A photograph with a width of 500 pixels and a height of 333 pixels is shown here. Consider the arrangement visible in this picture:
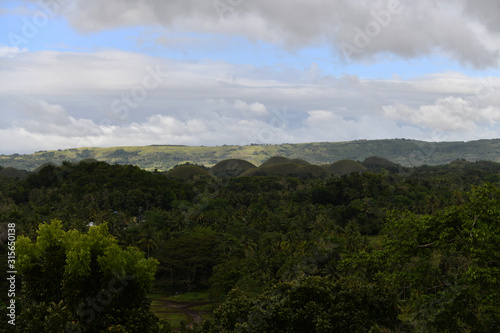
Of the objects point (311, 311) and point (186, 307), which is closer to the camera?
point (311, 311)

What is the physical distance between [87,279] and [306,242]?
Result: 41498 mm

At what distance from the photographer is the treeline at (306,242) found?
71.4 feet

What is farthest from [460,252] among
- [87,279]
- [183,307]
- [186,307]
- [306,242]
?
[183,307]

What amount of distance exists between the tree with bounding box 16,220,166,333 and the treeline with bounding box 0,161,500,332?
514 centimetres

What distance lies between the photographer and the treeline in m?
21.8

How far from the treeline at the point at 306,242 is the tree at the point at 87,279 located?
5139mm

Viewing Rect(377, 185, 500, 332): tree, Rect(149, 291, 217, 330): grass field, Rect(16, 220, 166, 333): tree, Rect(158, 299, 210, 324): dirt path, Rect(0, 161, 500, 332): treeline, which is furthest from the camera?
Rect(158, 299, 210, 324): dirt path

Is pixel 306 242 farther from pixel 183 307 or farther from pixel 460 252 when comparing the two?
pixel 460 252

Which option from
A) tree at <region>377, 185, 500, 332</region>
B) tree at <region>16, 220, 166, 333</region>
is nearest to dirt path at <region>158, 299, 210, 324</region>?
tree at <region>16, 220, 166, 333</region>

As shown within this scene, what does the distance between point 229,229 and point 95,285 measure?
52.2 m

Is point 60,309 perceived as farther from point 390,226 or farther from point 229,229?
point 229,229

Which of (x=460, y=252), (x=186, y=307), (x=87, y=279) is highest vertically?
(x=460, y=252)

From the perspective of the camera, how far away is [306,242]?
63062 mm

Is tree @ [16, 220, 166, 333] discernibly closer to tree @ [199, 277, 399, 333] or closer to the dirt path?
tree @ [199, 277, 399, 333]
